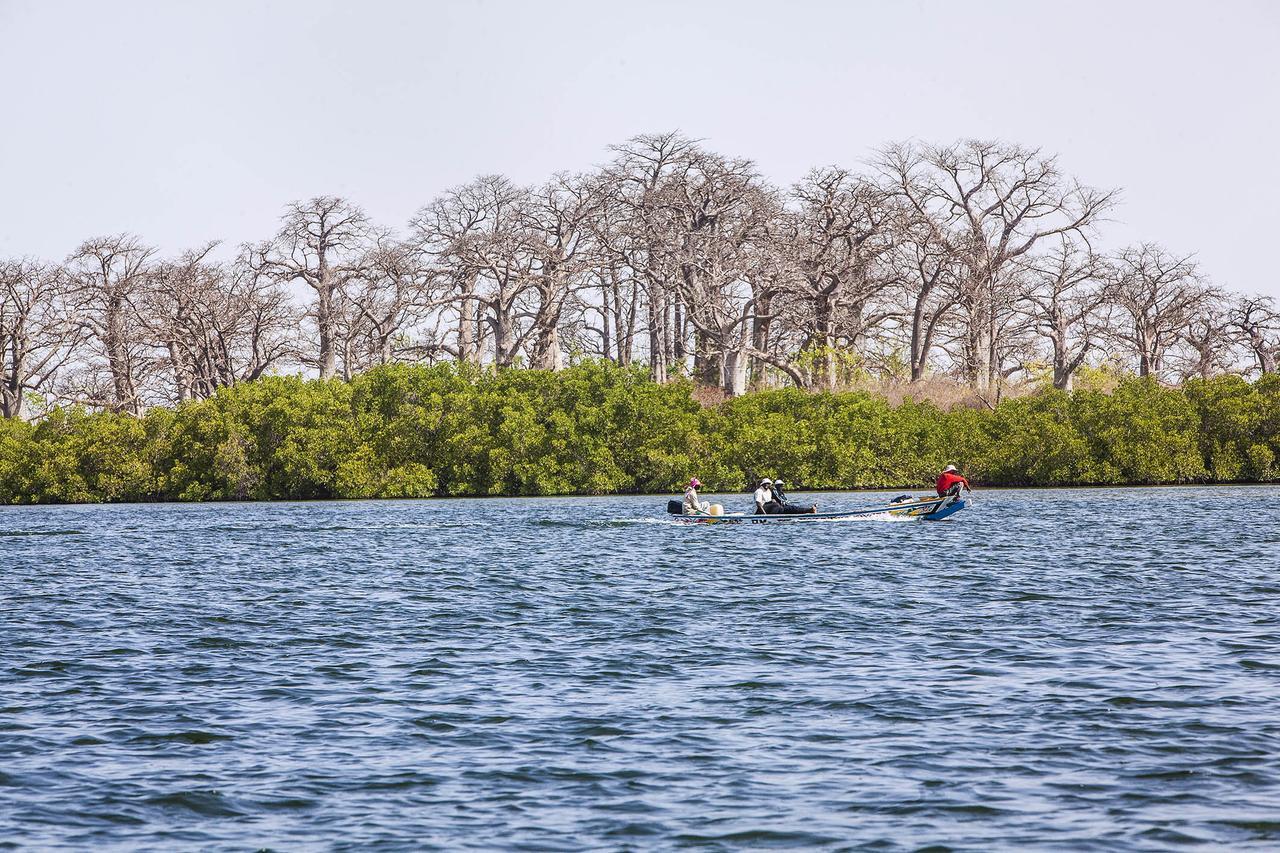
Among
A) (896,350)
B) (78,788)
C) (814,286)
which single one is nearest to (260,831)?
(78,788)

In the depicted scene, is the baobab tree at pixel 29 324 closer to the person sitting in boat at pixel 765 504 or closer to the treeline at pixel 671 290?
the treeline at pixel 671 290

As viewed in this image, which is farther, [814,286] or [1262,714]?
[814,286]

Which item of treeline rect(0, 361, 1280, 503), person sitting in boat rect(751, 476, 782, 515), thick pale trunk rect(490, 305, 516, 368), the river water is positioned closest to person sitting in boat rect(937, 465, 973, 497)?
person sitting in boat rect(751, 476, 782, 515)

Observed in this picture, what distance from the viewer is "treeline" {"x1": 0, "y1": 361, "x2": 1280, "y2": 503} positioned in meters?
73.6

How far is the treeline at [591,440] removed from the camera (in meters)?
73.6

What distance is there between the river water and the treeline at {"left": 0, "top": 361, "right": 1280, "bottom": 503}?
138 feet

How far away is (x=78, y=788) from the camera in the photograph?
475 inches

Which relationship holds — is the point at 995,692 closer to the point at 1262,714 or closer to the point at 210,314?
the point at 1262,714

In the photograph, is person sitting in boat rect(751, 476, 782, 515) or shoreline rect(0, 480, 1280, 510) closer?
person sitting in boat rect(751, 476, 782, 515)

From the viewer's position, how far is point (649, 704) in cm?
1528

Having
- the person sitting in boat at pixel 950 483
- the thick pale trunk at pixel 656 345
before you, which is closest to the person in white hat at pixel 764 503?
the person sitting in boat at pixel 950 483

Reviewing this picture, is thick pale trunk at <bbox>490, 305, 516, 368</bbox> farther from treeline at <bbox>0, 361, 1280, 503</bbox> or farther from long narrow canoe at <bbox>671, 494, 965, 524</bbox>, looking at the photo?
long narrow canoe at <bbox>671, 494, 965, 524</bbox>

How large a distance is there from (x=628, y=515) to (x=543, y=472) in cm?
2121

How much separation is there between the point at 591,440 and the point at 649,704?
2343 inches
